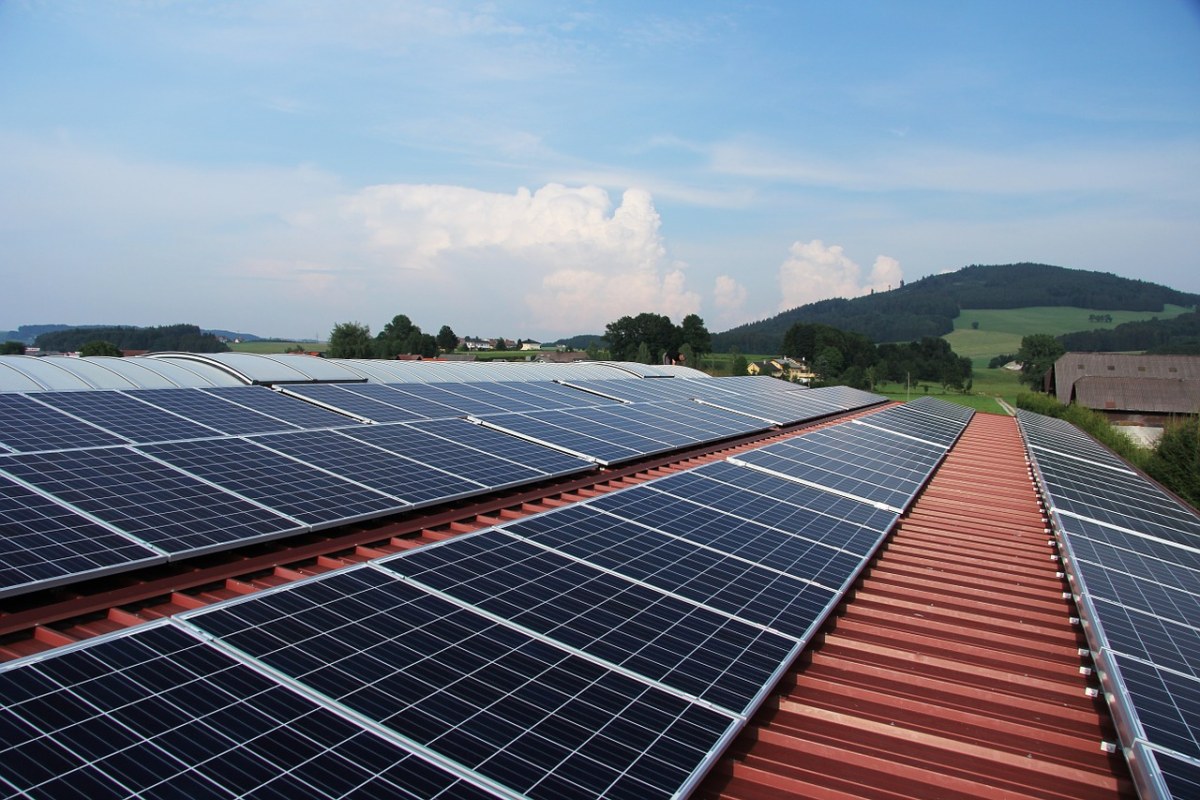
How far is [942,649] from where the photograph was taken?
9.06 metres

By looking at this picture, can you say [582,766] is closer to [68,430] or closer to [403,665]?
[403,665]

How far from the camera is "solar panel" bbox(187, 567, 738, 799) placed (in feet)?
16.7

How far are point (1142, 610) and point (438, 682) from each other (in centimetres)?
973

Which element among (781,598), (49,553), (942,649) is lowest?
(942,649)

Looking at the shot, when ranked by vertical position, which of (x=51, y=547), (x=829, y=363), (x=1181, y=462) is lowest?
(x=1181, y=462)

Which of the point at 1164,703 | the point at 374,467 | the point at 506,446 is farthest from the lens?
the point at 506,446

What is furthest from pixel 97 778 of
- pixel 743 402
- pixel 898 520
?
pixel 743 402

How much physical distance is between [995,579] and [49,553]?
13605 millimetres

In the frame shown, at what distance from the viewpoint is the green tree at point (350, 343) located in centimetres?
13012

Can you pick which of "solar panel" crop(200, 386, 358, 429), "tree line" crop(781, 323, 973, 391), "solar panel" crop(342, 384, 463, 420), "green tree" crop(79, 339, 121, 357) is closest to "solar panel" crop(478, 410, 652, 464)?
"solar panel" crop(342, 384, 463, 420)

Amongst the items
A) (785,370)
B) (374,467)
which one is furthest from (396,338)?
(374,467)

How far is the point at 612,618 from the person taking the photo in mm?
7648

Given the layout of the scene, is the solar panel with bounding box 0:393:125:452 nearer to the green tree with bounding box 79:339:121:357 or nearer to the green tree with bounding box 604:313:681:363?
the green tree with bounding box 79:339:121:357

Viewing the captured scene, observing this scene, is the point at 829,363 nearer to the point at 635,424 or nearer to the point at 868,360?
the point at 868,360
